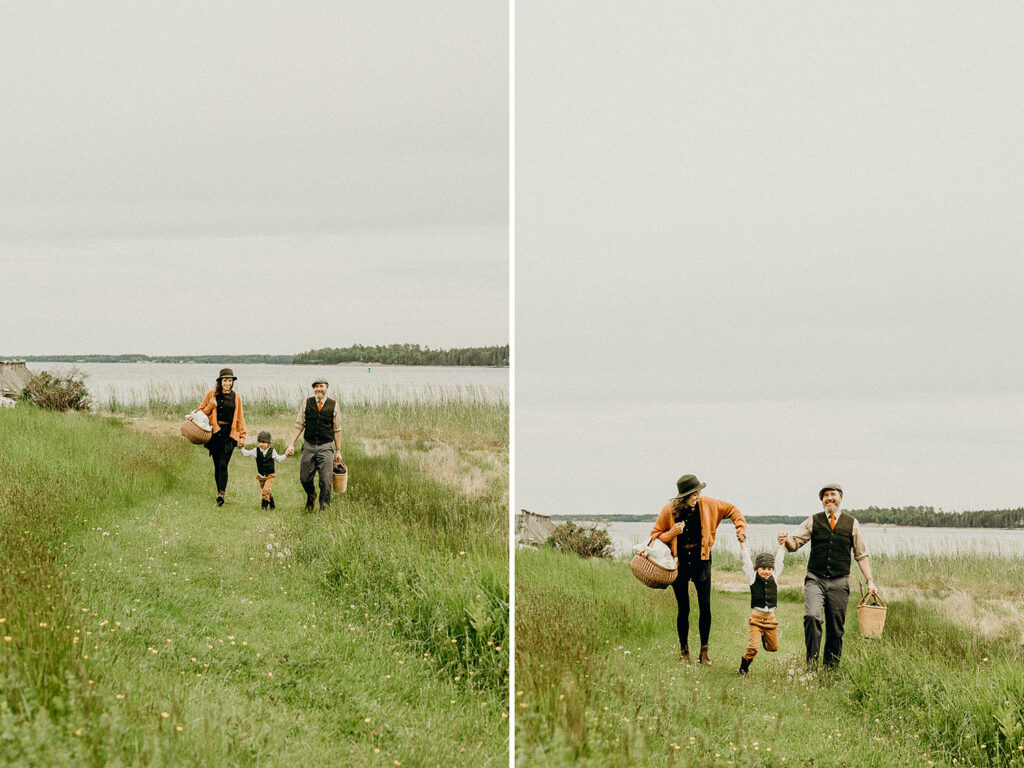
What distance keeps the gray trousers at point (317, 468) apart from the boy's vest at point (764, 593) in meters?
2.74

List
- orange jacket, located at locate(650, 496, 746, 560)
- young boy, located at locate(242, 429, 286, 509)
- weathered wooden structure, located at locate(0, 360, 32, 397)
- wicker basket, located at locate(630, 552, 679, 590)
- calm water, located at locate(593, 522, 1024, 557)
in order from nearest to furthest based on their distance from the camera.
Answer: weathered wooden structure, located at locate(0, 360, 32, 397)
calm water, located at locate(593, 522, 1024, 557)
orange jacket, located at locate(650, 496, 746, 560)
wicker basket, located at locate(630, 552, 679, 590)
young boy, located at locate(242, 429, 286, 509)

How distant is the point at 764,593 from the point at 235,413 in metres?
3.43

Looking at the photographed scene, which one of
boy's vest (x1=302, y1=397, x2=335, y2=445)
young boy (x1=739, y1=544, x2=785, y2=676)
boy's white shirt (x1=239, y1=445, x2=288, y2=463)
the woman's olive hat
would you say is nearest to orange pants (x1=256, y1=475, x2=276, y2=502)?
boy's white shirt (x1=239, y1=445, x2=288, y2=463)

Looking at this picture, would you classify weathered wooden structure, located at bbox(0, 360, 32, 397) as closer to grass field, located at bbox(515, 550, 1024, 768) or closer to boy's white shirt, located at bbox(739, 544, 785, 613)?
grass field, located at bbox(515, 550, 1024, 768)

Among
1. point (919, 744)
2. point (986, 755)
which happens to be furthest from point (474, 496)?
point (986, 755)

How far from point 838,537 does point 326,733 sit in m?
3.12

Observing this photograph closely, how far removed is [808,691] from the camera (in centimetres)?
476

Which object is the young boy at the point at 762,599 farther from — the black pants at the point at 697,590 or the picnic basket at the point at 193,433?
the picnic basket at the point at 193,433

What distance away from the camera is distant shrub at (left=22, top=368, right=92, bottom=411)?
4664mm

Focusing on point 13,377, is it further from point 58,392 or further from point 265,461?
point 265,461

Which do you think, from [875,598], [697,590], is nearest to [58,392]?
[697,590]

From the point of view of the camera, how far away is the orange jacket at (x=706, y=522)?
4.86m

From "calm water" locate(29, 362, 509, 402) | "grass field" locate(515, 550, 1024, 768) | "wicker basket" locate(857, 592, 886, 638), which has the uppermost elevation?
"calm water" locate(29, 362, 509, 402)

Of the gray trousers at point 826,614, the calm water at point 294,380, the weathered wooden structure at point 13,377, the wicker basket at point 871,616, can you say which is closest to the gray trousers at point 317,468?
the calm water at point 294,380
